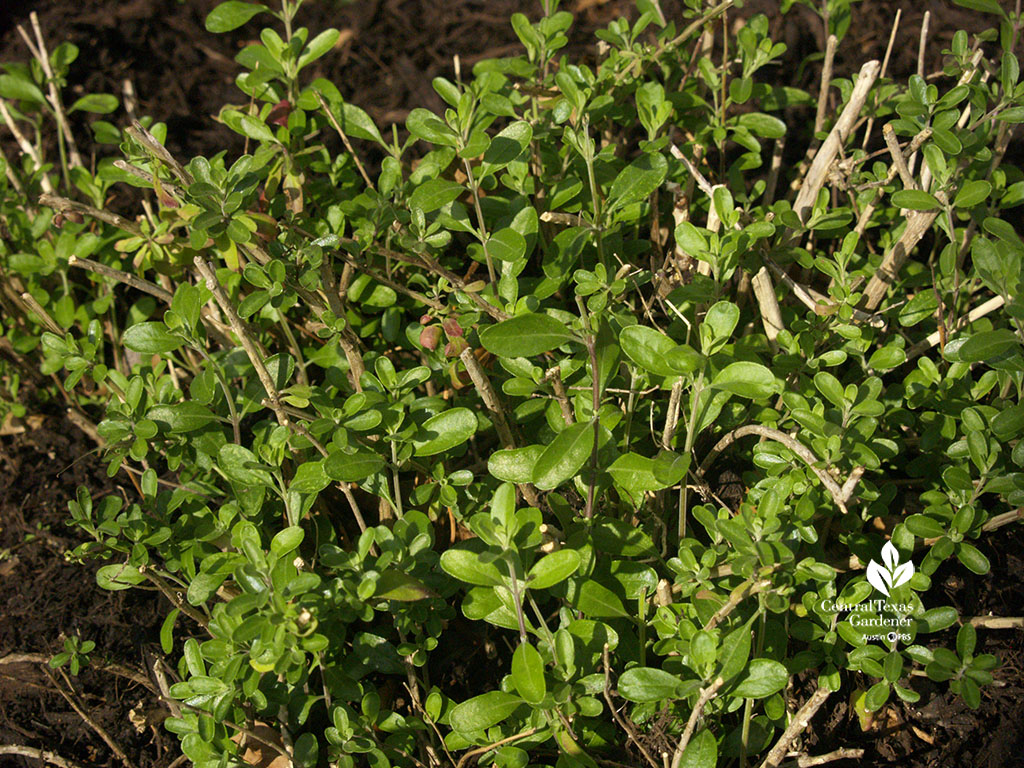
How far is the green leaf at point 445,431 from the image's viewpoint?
174 cm

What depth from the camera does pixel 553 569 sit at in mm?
1504

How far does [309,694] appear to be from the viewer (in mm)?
1785

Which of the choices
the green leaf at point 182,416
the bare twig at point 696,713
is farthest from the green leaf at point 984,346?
the green leaf at point 182,416

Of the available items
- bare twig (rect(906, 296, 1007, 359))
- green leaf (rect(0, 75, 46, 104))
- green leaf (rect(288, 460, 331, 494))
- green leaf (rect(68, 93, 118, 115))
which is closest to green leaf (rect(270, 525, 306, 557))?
green leaf (rect(288, 460, 331, 494))

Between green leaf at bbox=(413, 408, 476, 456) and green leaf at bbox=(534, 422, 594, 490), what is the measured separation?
27 cm

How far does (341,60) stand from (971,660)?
312 cm

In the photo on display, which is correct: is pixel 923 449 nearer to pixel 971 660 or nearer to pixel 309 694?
pixel 971 660

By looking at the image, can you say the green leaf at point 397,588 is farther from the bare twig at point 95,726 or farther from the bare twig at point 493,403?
the bare twig at point 95,726

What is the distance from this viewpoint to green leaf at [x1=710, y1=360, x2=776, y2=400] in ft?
4.85

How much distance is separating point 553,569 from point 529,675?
0.20 meters

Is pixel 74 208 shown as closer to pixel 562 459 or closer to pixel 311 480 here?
pixel 311 480

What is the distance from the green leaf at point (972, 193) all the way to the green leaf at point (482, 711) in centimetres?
140

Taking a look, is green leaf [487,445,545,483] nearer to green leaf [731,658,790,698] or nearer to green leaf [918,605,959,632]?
green leaf [731,658,790,698]

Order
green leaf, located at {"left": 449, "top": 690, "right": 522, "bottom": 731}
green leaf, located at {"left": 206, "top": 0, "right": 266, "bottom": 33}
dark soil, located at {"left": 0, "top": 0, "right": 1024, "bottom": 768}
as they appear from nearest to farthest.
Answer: green leaf, located at {"left": 449, "top": 690, "right": 522, "bottom": 731}
dark soil, located at {"left": 0, "top": 0, "right": 1024, "bottom": 768}
green leaf, located at {"left": 206, "top": 0, "right": 266, "bottom": 33}
